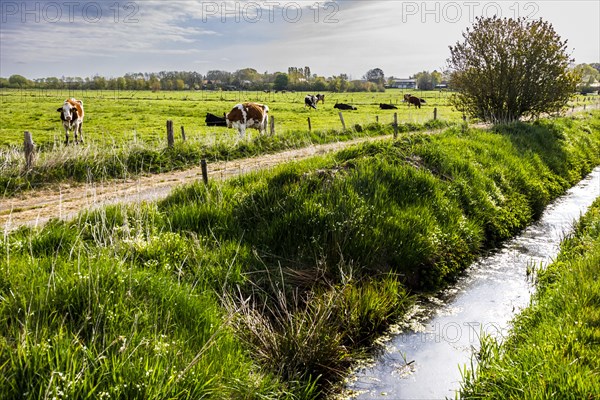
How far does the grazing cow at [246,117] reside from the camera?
2242 cm

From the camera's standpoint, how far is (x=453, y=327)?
6215 mm

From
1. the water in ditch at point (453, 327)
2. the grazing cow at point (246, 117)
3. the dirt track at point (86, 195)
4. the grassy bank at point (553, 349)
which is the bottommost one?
the water in ditch at point (453, 327)

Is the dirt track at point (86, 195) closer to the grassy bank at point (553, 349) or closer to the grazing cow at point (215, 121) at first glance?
the grassy bank at point (553, 349)

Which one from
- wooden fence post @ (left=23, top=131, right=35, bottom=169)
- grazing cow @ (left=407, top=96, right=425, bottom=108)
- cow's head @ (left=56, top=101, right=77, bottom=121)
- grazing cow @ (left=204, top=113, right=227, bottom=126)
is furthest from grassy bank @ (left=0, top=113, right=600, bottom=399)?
grazing cow @ (left=407, top=96, right=425, bottom=108)

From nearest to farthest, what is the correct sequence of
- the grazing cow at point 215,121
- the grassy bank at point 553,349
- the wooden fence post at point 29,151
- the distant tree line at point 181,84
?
the grassy bank at point 553,349 < the wooden fence post at point 29,151 < the grazing cow at point 215,121 < the distant tree line at point 181,84

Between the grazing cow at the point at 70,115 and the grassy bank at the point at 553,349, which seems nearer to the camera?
the grassy bank at the point at 553,349

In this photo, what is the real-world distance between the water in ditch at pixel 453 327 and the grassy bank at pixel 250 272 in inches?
14.1

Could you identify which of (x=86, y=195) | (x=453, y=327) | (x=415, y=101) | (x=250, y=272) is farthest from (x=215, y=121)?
(x=415, y=101)

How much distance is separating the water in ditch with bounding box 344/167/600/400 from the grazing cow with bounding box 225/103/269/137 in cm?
1552

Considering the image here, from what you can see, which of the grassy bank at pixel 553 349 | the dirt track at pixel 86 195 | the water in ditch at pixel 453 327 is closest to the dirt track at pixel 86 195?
the dirt track at pixel 86 195

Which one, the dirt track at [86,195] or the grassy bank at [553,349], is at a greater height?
the dirt track at [86,195]

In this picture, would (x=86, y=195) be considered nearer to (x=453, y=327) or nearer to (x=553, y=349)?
(x=453, y=327)

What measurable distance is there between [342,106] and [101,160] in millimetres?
47836

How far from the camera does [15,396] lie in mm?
3086
